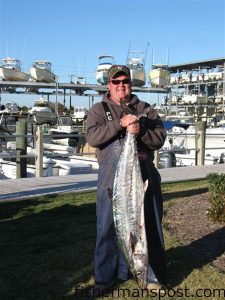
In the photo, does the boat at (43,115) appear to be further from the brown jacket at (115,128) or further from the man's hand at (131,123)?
the man's hand at (131,123)

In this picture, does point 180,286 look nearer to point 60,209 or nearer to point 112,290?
point 112,290

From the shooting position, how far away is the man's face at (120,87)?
4.22 metres

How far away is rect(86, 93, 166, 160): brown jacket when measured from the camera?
13.6 feet

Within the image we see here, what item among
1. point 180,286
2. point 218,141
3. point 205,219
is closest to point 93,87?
point 218,141

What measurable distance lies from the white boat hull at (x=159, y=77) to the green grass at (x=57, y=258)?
4175 centimetres

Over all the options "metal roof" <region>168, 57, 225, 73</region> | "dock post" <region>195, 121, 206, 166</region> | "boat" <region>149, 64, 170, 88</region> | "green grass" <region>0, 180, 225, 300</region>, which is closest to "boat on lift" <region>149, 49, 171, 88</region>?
"boat" <region>149, 64, 170, 88</region>

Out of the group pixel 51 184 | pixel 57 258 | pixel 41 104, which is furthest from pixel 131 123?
pixel 41 104

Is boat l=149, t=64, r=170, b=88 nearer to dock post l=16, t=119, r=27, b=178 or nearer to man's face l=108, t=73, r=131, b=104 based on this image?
dock post l=16, t=119, r=27, b=178

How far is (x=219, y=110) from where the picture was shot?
60.0m

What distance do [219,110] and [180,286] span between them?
56.9 metres

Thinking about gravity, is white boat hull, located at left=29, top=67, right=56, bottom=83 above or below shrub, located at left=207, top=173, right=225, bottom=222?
above

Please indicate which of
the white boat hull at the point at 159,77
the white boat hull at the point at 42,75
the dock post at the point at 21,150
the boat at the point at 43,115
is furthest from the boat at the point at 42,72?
the dock post at the point at 21,150

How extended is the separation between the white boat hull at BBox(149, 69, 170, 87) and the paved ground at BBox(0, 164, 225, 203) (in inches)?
1421

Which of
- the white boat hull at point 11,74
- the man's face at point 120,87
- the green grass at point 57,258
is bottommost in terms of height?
the green grass at point 57,258
